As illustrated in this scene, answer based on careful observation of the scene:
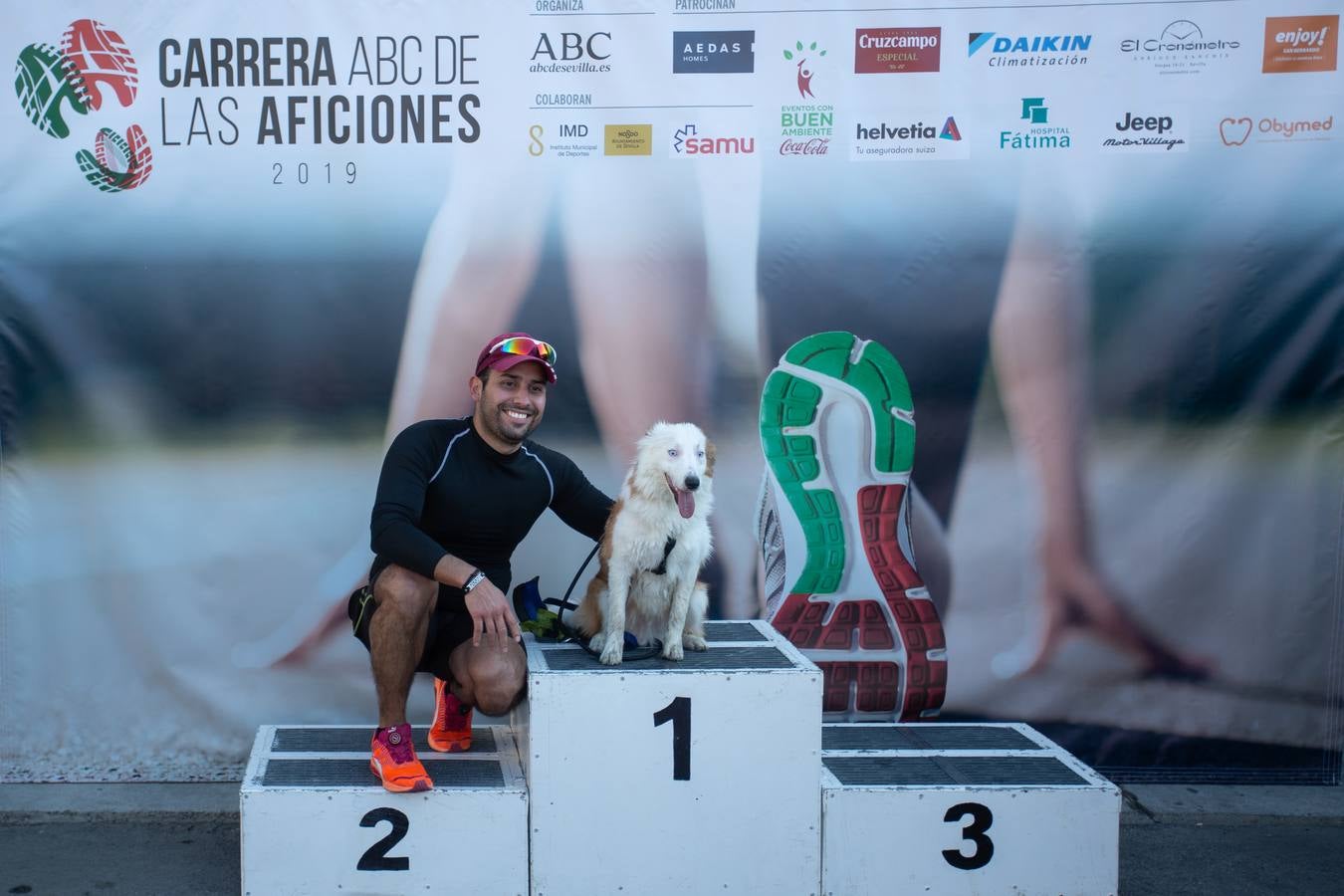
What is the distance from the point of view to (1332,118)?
3.66m

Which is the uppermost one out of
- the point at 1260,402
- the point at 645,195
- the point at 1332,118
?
the point at 1332,118

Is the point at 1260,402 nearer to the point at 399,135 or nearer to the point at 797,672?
the point at 797,672

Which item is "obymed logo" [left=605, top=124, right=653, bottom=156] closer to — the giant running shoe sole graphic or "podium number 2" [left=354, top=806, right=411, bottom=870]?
the giant running shoe sole graphic

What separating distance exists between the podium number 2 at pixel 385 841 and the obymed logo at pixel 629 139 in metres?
2.32

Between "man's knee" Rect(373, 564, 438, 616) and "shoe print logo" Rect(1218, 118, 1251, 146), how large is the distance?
3.15 meters

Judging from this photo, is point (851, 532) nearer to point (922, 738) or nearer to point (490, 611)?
point (922, 738)

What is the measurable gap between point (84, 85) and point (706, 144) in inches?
88.3

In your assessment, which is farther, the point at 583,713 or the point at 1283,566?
the point at 1283,566

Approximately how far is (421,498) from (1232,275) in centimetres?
297

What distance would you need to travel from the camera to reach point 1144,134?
12.1 ft

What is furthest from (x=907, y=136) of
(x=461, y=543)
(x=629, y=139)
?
(x=461, y=543)

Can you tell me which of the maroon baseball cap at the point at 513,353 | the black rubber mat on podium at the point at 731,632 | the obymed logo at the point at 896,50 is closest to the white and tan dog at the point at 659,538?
the black rubber mat on podium at the point at 731,632

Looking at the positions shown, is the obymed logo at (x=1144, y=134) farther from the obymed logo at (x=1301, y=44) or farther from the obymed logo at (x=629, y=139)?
the obymed logo at (x=629, y=139)

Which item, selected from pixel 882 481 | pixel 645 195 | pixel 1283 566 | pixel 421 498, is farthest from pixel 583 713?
pixel 1283 566
